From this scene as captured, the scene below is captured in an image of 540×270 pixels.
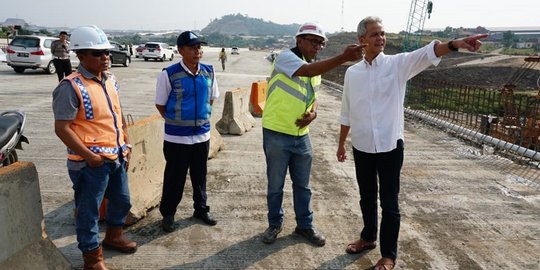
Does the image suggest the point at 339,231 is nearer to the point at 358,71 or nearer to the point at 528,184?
the point at 358,71

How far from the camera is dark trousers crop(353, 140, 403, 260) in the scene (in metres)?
3.47

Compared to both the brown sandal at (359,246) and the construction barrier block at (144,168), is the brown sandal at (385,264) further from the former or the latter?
the construction barrier block at (144,168)

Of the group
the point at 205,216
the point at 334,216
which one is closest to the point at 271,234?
the point at 205,216

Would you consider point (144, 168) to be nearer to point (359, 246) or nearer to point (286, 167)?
point (286, 167)

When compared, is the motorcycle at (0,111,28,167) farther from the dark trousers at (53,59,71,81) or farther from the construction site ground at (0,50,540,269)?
the dark trousers at (53,59,71,81)

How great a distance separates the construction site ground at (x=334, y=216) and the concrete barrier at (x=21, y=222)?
0.76m

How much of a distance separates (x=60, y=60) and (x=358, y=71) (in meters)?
11.1

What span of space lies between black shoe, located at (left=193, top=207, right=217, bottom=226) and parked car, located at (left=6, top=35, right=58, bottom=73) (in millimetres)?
16395

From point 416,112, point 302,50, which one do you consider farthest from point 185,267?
point 416,112

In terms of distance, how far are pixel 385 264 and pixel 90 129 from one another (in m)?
2.62

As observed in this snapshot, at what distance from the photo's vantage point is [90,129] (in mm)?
3088

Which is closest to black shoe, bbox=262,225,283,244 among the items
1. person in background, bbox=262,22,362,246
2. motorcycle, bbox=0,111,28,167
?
person in background, bbox=262,22,362,246

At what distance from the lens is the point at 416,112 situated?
447 inches

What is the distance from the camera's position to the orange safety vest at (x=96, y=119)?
302 centimetres
